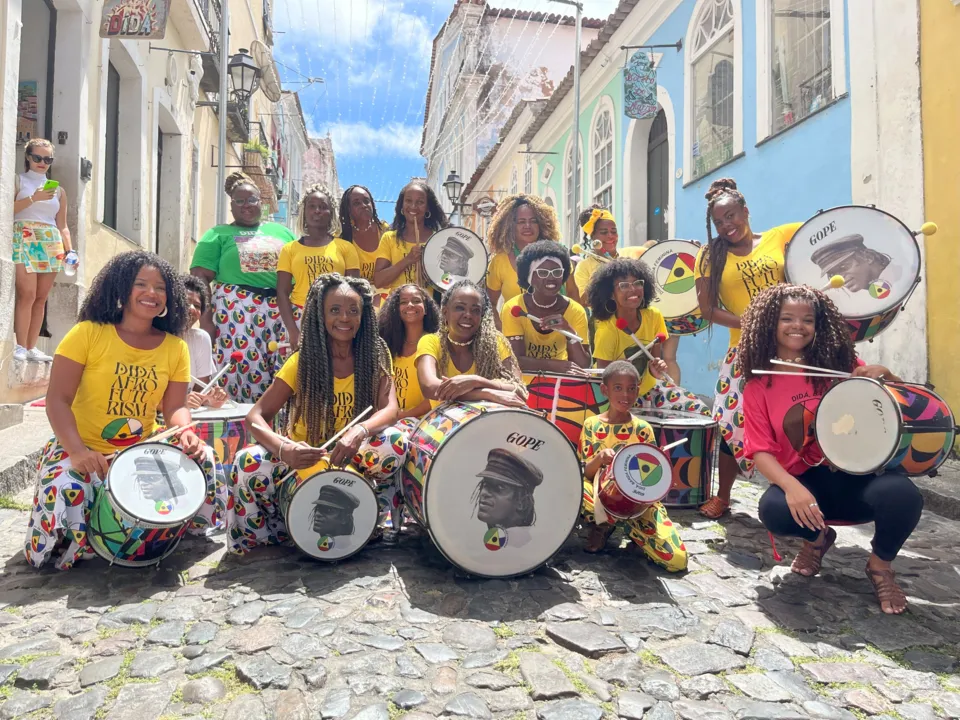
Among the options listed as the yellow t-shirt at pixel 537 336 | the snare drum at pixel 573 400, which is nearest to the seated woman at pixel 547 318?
the yellow t-shirt at pixel 537 336

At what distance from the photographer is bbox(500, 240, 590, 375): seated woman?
161 inches

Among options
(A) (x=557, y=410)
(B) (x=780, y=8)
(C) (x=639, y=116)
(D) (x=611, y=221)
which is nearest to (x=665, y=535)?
(A) (x=557, y=410)

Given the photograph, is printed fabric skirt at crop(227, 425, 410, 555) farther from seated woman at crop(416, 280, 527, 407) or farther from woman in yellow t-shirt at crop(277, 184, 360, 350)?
woman in yellow t-shirt at crop(277, 184, 360, 350)

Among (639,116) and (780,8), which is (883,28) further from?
(639,116)

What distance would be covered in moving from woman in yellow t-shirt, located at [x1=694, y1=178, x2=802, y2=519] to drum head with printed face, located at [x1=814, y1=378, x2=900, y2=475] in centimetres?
100

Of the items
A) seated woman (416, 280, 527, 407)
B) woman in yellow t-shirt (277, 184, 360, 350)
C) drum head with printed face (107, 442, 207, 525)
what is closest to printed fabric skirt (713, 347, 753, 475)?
seated woman (416, 280, 527, 407)

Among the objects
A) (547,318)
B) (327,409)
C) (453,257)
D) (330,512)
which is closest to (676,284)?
(547,318)

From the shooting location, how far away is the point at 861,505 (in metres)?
2.75

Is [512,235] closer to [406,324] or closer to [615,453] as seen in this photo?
[406,324]

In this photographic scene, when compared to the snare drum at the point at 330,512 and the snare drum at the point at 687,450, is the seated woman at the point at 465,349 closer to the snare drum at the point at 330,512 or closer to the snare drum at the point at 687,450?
the snare drum at the point at 330,512

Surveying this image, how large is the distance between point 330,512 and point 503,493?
2.37 ft

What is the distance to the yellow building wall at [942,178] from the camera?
202 inches

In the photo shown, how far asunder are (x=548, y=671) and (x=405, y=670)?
41cm

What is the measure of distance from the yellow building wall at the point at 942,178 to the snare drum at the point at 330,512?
14.4 feet
